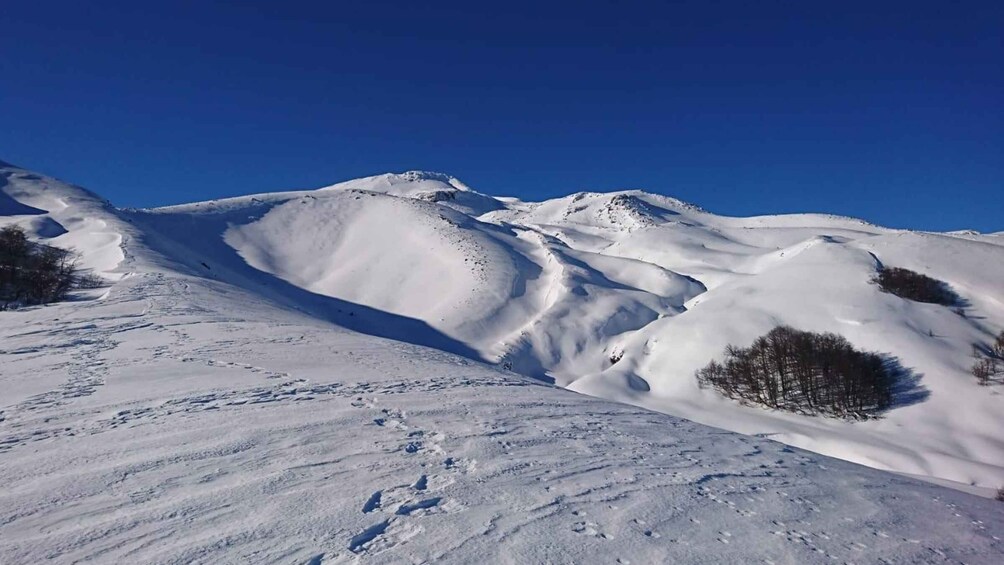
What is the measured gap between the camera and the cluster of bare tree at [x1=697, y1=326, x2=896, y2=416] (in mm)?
25438

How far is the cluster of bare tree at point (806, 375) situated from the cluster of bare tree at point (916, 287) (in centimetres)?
872

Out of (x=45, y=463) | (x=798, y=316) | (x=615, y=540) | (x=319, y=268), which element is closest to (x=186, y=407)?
(x=45, y=463)

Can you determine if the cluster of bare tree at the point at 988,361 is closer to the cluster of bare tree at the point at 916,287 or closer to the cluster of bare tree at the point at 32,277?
the cluster of bare tree at the point at 916,287

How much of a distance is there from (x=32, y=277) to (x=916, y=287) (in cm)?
4678

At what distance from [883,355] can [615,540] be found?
29.3 meters

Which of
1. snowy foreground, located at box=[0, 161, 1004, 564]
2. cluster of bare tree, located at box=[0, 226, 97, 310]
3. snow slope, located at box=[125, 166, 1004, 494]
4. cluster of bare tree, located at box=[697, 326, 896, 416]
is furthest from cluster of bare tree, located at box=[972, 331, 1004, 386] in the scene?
cluster of bare tree, located at box=[0, 226, 97, 310]

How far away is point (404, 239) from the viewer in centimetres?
5516

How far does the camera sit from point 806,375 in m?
26.7

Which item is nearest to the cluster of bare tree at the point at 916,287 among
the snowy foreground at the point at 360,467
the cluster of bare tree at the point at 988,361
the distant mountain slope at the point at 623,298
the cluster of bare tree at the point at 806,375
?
the distant mountain slope at the point at 623,298

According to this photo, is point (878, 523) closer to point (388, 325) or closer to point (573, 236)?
point (388, 325)

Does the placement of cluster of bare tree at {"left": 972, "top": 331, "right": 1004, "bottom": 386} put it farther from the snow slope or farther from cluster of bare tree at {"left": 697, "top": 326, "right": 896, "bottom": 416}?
cluster of bare tree at {"left": 697, "top": 326, "right": 896, "bottom": 416}

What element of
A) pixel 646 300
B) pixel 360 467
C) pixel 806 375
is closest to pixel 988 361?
pixel 806 375

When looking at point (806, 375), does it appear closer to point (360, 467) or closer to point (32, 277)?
point (360, 467)

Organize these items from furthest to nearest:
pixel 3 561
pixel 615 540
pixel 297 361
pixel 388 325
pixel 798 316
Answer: pixel 388 325 < pixel 798 316 < pixel 297 361 < pixel 615 540 < pixel 3 561
